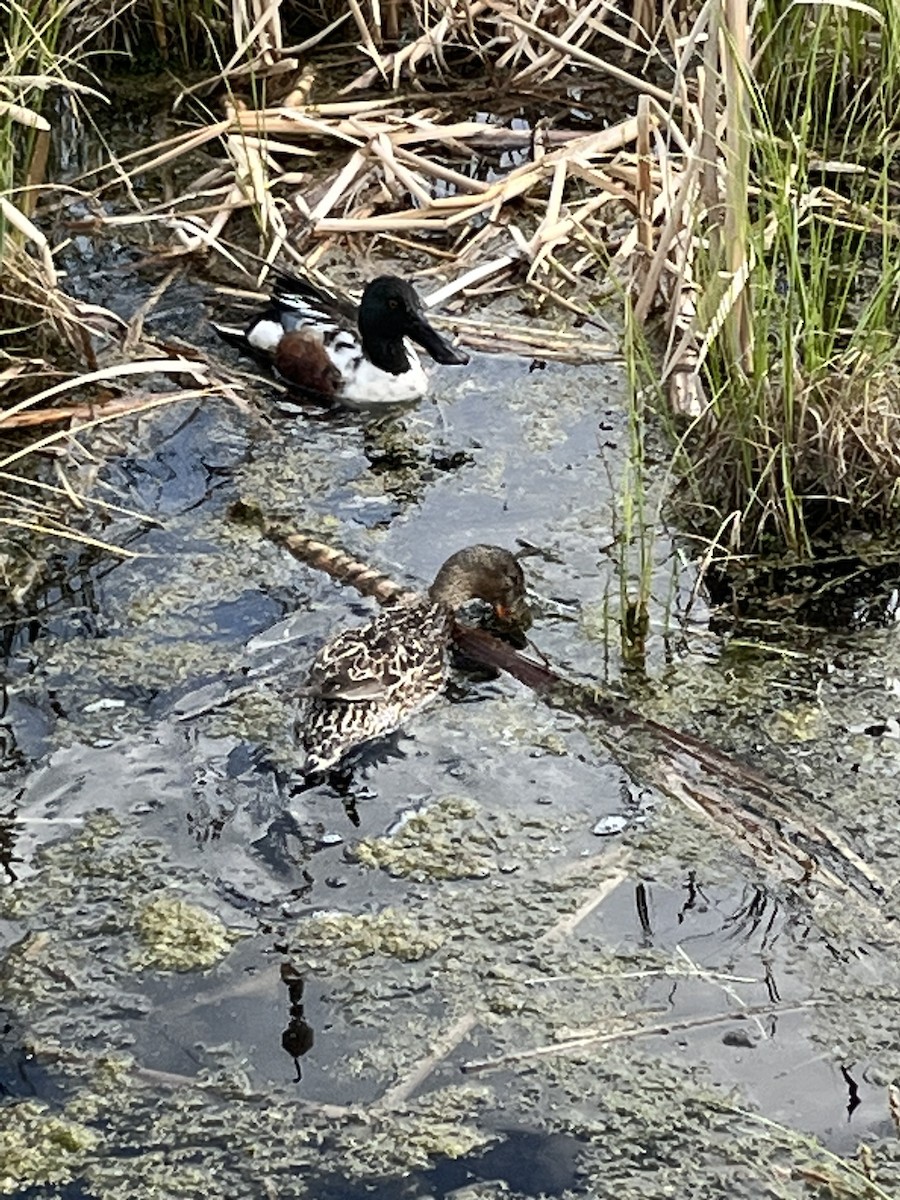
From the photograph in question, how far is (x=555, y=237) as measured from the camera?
6.50 metres

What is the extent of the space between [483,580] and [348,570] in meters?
0.43

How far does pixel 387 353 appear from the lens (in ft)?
A: 19.3

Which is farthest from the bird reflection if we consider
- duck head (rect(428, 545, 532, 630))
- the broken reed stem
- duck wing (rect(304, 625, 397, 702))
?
the broken reed stem

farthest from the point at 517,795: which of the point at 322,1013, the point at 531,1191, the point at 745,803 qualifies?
the point at 531,1191

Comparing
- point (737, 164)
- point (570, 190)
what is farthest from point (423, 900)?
point (570, 190)

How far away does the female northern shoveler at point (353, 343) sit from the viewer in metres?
5.93

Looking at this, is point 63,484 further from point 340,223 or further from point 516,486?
point 340,223

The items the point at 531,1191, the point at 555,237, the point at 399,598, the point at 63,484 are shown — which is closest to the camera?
the point at 531,1191

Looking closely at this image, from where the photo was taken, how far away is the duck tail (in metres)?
4.91

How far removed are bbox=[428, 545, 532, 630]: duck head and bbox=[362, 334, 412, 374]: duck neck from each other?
1.26m

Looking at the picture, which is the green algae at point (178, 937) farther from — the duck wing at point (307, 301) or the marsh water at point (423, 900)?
the duck wing at point (307, 301)

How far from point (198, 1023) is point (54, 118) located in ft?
16.3

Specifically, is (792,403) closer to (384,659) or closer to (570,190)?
(384,659)

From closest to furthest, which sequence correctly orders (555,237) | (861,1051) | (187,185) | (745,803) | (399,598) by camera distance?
(861,1051) < (745,803) < (399,598) < (555,237) < (187,185)
